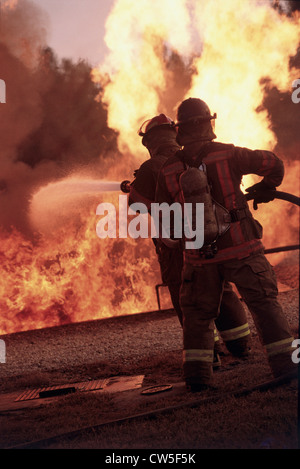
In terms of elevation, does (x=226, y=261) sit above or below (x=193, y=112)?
below

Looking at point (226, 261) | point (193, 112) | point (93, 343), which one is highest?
point (193, 112)

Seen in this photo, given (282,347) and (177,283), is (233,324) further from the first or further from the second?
(282,347)

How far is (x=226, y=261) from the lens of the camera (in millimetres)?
3359

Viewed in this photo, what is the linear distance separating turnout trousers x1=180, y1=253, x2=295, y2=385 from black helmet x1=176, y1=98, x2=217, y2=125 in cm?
101

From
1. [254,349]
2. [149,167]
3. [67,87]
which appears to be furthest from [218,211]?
[67,87]

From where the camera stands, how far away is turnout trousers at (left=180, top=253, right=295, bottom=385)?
3.21 metres

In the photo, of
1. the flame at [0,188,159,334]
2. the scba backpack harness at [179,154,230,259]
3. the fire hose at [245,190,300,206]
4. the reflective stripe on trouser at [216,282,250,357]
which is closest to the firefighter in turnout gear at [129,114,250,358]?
the reflective stripe on trouser at [216,282,250,357]

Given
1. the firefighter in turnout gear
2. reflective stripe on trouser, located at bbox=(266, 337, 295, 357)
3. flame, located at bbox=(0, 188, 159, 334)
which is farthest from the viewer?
flame, located at bbox=(0, 188, 159, 334)

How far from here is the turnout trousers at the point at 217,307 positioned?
321cm

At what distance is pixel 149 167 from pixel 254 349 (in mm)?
1854

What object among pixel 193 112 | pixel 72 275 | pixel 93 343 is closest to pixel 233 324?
pixel 193 112

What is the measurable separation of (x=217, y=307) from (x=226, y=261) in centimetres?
32

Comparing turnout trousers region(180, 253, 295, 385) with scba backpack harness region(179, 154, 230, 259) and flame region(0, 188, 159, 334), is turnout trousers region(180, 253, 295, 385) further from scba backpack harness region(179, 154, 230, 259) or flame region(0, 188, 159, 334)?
flame region(0, 188, 159, 334)
